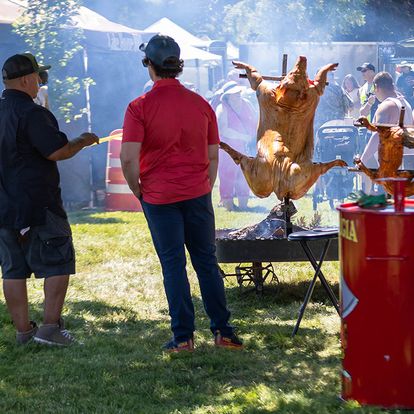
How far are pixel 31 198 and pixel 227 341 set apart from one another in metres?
1.68

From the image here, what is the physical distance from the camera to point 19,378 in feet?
18.1

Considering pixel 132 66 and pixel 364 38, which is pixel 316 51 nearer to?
pixel 132 66

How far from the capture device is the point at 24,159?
6.10 meters

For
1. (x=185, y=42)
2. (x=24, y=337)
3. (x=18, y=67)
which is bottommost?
(x=24, y=337)

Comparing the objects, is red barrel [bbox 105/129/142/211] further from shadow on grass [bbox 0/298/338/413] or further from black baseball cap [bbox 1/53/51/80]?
black baseball cap [bbox 1/53/51/80]

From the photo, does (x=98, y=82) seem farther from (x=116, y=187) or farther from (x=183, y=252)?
(x=183, y=252)

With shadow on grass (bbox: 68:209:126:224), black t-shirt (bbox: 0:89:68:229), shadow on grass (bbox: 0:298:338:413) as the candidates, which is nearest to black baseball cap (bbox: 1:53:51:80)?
black t-shirt (bbox: 0:89:68:229)

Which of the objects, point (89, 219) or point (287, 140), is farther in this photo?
point (89, 219)

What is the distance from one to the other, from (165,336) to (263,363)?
109 cm

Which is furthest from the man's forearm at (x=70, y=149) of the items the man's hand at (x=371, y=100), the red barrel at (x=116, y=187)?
the red barrel at (x=116, y=187)

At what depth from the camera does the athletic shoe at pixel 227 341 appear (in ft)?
19.6

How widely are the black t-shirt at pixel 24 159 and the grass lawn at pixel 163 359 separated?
984 mm

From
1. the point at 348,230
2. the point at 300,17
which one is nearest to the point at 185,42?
the point at 300,17

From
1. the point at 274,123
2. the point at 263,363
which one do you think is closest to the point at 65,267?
the point at 263,363
